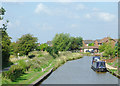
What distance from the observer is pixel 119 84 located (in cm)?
2419

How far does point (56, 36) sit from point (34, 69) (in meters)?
64.9

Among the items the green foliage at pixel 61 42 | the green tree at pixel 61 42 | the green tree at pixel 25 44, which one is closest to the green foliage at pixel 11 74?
the green tree at pixel 25 44

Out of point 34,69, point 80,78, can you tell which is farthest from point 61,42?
point 80,78

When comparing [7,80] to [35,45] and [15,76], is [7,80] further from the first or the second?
[35,45]

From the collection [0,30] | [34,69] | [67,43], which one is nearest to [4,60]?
[34,69]

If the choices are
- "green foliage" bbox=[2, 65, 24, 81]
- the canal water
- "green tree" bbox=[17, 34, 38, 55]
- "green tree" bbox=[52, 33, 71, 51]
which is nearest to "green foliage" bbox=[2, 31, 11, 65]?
"green foliage" bbox=[2, 65, 24, 81]

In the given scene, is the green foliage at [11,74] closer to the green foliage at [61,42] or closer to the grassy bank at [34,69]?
the grassy bank at [34,69]

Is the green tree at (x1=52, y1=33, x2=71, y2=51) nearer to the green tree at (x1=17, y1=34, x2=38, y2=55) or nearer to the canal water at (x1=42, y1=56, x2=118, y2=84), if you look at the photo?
the green tree at (x1=17, y1=34, x2=38, y2=55)

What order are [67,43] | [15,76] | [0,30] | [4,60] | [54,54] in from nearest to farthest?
[15,76] → [0,30] → [4,60] → [54,54] → [67,43]

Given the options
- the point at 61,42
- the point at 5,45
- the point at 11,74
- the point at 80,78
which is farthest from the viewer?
the point at 61,42

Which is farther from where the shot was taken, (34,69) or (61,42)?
(61,42)

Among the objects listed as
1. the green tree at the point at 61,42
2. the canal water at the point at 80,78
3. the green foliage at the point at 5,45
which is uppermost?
the green tree at the point at 61,42

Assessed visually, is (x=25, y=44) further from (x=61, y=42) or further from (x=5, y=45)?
(x=61, y=42)

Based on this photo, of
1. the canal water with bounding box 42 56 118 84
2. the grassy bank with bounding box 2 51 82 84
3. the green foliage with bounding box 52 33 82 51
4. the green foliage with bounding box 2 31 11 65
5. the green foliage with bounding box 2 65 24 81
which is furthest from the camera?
the green foliage with bounding box 52 33 82 51
